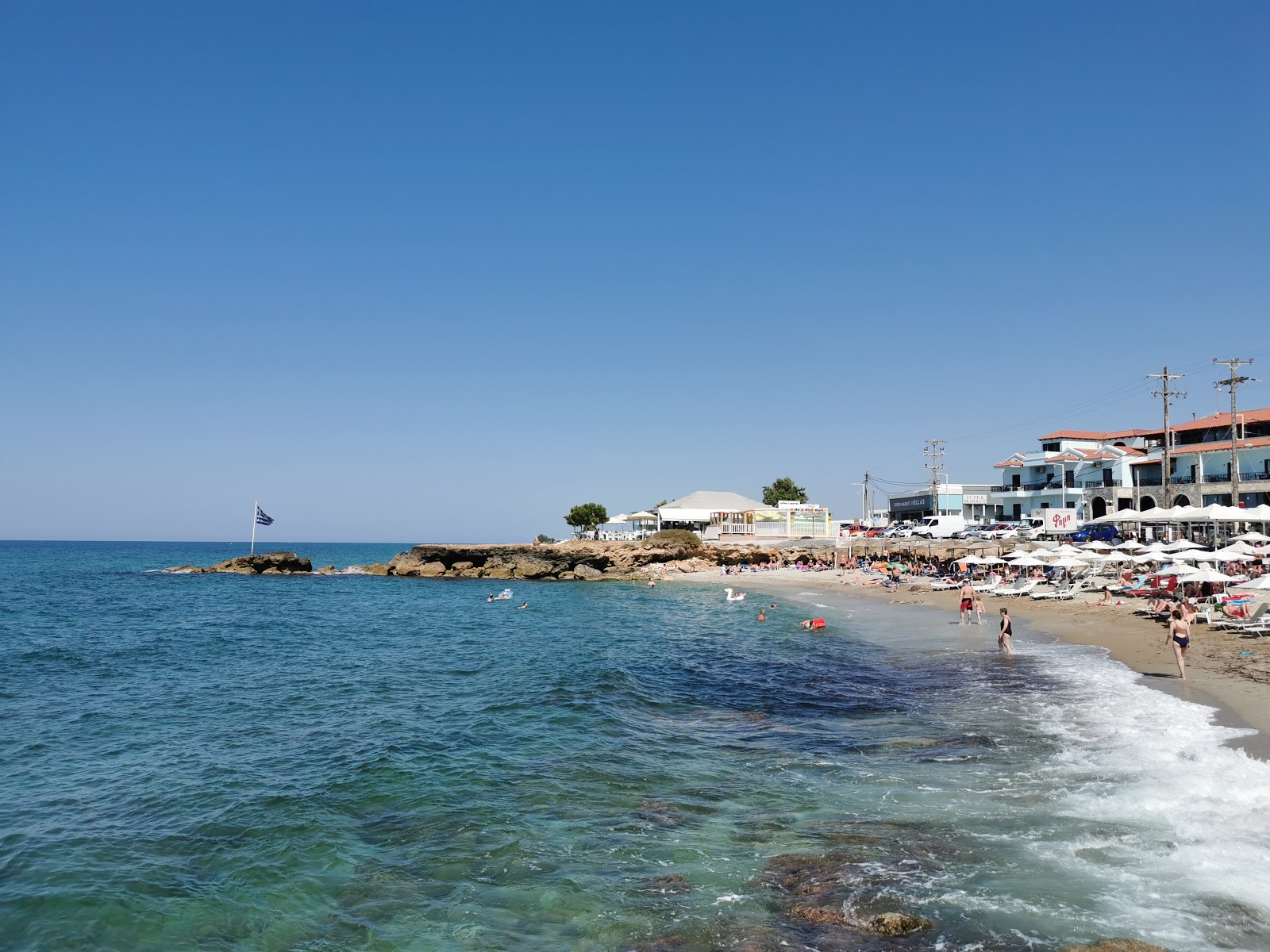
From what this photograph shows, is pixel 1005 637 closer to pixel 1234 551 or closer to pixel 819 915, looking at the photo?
pixel 1234 551

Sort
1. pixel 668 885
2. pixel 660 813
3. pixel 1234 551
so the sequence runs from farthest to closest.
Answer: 1. pixel 1234 551
2. pixel 660 813
3. pixel 668 885

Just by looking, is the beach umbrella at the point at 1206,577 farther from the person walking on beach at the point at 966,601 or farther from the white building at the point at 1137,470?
the white building at the point at 1137,470

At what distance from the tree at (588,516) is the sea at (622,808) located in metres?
61.2

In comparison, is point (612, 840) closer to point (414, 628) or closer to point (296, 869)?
point (296, 869)

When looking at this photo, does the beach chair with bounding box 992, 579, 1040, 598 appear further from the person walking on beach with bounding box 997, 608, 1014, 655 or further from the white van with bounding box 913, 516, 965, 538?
the white van with bounding box 913, 516, 965, 538

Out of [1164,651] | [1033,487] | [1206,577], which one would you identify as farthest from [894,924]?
[1033,487]

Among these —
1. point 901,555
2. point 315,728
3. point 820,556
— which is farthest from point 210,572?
point 315,728

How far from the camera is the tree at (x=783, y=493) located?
4238 inches

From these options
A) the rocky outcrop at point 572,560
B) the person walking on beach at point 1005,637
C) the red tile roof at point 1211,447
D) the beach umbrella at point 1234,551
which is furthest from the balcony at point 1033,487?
the person walking on beach at point 1005,637

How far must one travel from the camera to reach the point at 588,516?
276 feet

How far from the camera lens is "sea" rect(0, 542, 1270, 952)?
7145 mm

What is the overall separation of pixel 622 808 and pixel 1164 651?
17.0 m

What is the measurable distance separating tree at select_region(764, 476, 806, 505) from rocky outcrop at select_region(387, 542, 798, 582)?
40.3 m

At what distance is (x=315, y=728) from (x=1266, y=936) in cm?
1429
